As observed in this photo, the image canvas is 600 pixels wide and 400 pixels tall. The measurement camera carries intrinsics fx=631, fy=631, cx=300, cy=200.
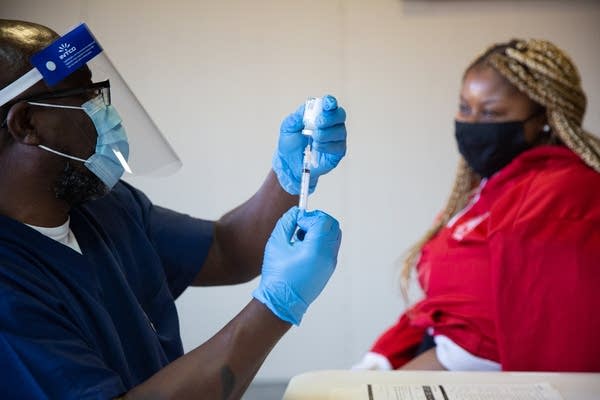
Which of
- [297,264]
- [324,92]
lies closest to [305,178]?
[297,264]

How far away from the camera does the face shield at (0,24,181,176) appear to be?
1.01m

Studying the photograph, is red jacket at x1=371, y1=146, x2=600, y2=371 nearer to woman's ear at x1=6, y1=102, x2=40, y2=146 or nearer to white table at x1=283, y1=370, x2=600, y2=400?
white table at x1=283, y1=370, x2=600, y2=400

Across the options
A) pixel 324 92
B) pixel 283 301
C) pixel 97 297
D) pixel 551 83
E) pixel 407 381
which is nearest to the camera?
pixel 283 301

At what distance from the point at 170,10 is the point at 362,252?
1.32 meters

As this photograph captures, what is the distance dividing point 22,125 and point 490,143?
1199 mm

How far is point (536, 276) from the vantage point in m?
1.46

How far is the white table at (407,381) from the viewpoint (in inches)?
44.2

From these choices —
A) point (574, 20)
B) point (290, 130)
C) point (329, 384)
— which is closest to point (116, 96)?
point (290, 130)

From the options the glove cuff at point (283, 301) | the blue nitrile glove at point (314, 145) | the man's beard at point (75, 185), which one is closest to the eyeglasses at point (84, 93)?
the man's beard at point (75, 185)

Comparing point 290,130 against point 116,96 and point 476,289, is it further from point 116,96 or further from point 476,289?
point 476,289

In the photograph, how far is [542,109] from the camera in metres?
1.72

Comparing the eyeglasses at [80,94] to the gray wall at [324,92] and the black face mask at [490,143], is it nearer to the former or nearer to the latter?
the black face mask at [490,143]

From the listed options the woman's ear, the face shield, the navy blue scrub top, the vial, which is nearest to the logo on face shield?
the face shield

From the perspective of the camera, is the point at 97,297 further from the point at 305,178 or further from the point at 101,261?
the point at 305,178
